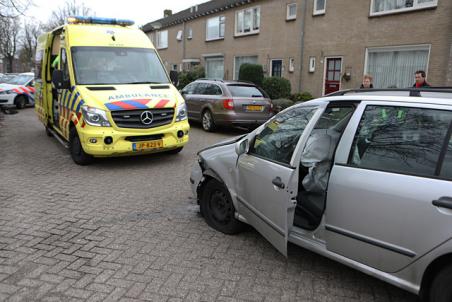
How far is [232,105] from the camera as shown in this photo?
10.6 metres

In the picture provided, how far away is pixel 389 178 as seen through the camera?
2.63m

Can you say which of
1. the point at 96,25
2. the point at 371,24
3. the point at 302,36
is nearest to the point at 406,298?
the point at 96,25

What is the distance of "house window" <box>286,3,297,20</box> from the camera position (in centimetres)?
1775

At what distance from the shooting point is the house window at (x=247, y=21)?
2047 centimetres

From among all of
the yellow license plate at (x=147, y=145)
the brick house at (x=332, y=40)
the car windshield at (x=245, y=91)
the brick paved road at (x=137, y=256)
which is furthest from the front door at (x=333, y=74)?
the brick paved road at (x=137, y=256)

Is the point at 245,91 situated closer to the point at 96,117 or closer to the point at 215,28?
the point at 96,117

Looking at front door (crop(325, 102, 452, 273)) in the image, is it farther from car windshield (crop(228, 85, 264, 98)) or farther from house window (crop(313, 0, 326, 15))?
house window (crop(313, 0, 326, 15))

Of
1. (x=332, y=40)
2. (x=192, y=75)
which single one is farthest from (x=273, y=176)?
(x=192, y=75)

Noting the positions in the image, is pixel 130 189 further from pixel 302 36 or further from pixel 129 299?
pixel 302 36

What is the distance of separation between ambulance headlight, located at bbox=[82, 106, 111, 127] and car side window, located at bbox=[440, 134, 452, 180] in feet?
17.4

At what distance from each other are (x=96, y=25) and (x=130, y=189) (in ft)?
13.8

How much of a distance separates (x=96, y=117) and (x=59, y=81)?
139cm

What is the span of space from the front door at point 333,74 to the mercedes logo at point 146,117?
36.0 feet

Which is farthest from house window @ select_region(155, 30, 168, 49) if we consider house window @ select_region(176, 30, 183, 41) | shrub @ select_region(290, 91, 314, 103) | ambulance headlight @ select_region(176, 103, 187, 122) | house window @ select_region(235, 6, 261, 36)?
ambulance headlight @ select_region(176, 103, 187, 122)
